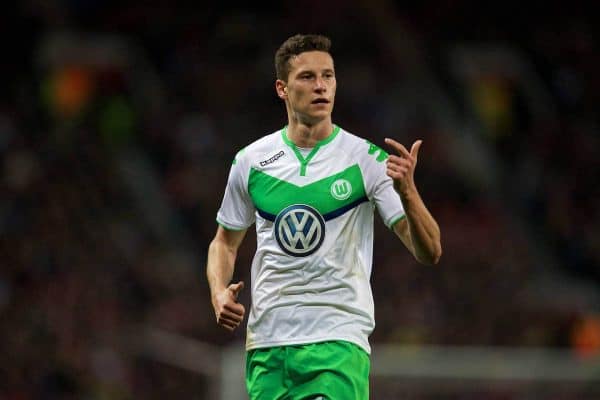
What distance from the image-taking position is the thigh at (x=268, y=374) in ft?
18.0

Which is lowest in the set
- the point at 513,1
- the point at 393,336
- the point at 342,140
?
the point at 393,336

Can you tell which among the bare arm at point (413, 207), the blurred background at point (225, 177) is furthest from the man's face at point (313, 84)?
the blurred background at point (225, 177)

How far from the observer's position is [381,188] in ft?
18.1

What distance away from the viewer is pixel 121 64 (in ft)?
60.9

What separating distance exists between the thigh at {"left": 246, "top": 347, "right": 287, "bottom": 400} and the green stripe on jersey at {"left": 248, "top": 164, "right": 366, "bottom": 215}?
62 cm

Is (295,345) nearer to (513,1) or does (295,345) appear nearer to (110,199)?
(110,199)

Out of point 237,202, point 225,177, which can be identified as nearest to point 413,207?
point 237,202

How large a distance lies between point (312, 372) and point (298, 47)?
1.44 meters

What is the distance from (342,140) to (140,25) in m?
14.1

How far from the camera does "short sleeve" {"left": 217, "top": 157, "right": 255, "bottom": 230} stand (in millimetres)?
5773

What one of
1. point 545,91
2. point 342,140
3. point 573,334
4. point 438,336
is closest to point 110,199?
point 438,336

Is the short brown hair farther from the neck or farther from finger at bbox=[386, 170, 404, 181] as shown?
finger at bbox=[386, 170, 404, 181]

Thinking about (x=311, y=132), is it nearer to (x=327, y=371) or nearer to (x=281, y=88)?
(x=281, y=88)

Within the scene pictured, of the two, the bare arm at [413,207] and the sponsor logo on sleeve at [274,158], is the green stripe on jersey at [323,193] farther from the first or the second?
the bare arm at [413,207]
